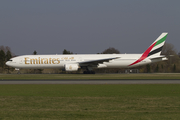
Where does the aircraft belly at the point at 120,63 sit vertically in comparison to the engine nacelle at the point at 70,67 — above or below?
above

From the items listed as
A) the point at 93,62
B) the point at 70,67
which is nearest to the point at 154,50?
the point at 93,62

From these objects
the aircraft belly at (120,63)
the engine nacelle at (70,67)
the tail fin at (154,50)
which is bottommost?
the engine nacelle at (70,67)

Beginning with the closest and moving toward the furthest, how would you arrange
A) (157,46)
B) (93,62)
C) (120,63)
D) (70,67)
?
(70,67) < (93,62) < (120,63) < (157,46)

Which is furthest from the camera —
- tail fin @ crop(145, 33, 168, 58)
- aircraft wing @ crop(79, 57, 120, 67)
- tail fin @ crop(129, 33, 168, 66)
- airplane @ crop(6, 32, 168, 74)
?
tail fin @ crop(145, 33, 168, 58)

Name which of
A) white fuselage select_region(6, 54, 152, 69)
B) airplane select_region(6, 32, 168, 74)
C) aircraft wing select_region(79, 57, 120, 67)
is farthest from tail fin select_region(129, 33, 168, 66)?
aircraft wing select_region(79, 57, 120, 67)

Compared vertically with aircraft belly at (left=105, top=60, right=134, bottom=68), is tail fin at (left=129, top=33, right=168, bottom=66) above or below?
above

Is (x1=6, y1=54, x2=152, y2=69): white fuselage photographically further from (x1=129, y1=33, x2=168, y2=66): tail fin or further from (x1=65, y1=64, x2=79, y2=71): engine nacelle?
(x1=65, y1=64, x2=79, y2=71): engine nacelle

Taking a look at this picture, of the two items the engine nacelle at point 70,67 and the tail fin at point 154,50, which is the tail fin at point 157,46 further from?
the engine nacelle at point 70,67

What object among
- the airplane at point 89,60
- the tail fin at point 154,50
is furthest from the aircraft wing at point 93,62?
the tail fin at point 154,50

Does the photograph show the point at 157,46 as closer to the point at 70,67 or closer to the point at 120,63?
the point at 120,63

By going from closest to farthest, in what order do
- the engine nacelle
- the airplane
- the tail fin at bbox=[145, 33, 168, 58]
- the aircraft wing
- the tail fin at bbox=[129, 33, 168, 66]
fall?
the aircraft wing
the engine nacelle
the airplane
the tail fin at bbox=[129, 33, 168, 66]
the tail fin at bbox=[145, 33, 168, 58]

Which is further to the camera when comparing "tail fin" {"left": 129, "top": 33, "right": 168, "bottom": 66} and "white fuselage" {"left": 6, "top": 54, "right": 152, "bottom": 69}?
"tail fin" {"left": 129, "top": 33, "right": 168, "bottom": 66}
